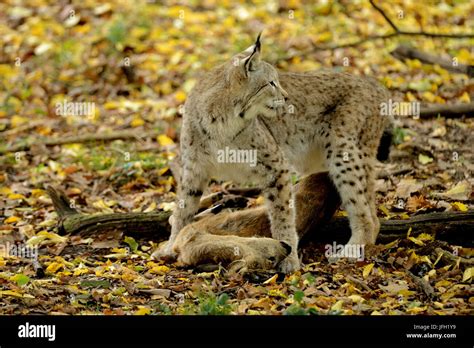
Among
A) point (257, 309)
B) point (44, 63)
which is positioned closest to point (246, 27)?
point (44, 63)

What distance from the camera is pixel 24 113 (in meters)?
12.5

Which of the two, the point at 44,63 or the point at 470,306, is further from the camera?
the point at 44,63

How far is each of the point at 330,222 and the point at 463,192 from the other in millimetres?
1489

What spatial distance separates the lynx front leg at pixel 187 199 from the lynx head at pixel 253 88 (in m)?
0.74

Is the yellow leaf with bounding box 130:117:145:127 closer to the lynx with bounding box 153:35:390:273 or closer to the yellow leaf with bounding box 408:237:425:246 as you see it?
the lynx with bounding box 153:35:390:273

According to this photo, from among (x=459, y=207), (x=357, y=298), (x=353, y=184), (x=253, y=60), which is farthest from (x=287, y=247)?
(x=459, y=207)

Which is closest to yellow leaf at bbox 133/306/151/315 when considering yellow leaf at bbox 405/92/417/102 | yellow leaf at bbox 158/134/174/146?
yellow leaf at bbox 158/134/174/146

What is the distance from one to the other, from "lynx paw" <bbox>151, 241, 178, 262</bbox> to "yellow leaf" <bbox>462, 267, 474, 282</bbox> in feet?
8.15

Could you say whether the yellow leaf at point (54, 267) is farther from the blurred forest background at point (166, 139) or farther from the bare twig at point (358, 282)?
the bare twig at point (358, 282)

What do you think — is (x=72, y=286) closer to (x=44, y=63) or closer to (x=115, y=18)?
(x=44, y=63)

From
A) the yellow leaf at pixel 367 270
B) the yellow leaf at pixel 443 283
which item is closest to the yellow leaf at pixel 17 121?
the yellow leaf at pixel 367 270

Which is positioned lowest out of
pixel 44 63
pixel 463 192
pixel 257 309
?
pixel 257 309

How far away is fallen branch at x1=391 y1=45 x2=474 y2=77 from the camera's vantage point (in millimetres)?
11617
